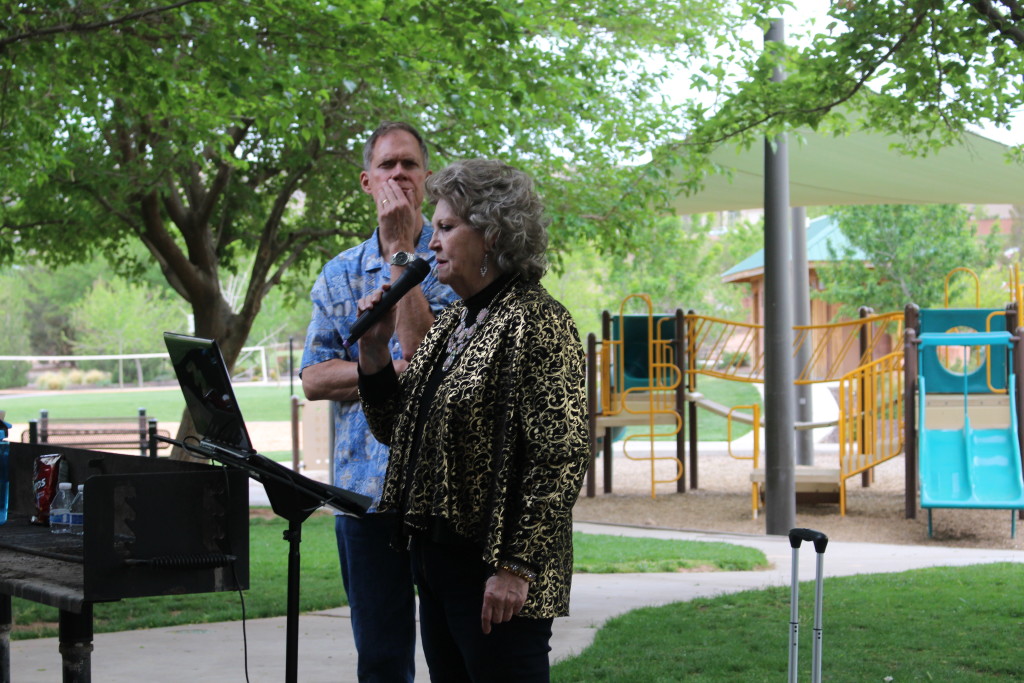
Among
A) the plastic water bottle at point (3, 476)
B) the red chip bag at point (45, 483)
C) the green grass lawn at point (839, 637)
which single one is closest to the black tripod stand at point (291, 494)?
the red chip bag at point (45, 483)

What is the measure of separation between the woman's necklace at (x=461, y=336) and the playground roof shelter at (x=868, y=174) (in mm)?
10397

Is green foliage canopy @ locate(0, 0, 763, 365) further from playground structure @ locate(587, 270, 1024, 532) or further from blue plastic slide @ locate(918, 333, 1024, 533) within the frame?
blue plastic slide @ locate(918, 333, 1024, 533)

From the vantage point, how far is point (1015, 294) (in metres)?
12.8

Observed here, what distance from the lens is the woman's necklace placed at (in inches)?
108

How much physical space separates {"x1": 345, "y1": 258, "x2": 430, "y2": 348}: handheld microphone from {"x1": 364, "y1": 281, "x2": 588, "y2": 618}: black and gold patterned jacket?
207 mm

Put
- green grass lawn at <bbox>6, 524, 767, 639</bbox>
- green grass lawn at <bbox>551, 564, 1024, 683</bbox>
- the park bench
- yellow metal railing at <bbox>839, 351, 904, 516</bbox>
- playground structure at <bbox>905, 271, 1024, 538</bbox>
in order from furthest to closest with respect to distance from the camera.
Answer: yellow metal railing at <bbox>839, 351, 904, 516</bbox> → playground structure at <bbox>905, 271, 1024, 538</bbox> → the park bench → green grass lawn at <bbox>6, 524, 767, 639</bbox> → green grass lawn at <bbox>551, 564, 1024, 683</bbox>

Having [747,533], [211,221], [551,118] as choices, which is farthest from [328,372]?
[211,221]

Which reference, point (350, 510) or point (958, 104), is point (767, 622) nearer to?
point (958, 104)

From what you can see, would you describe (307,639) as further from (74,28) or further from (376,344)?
(376,344)

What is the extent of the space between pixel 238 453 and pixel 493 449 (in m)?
0.60

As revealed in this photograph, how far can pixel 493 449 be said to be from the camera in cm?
261

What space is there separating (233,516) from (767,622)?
171 inches

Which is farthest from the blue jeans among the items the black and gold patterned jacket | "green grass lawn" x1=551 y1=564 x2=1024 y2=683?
"green grass lawn" x1=551 y1=564 x2=1024 y2=683

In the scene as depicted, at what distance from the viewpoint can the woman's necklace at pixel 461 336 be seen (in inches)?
108
